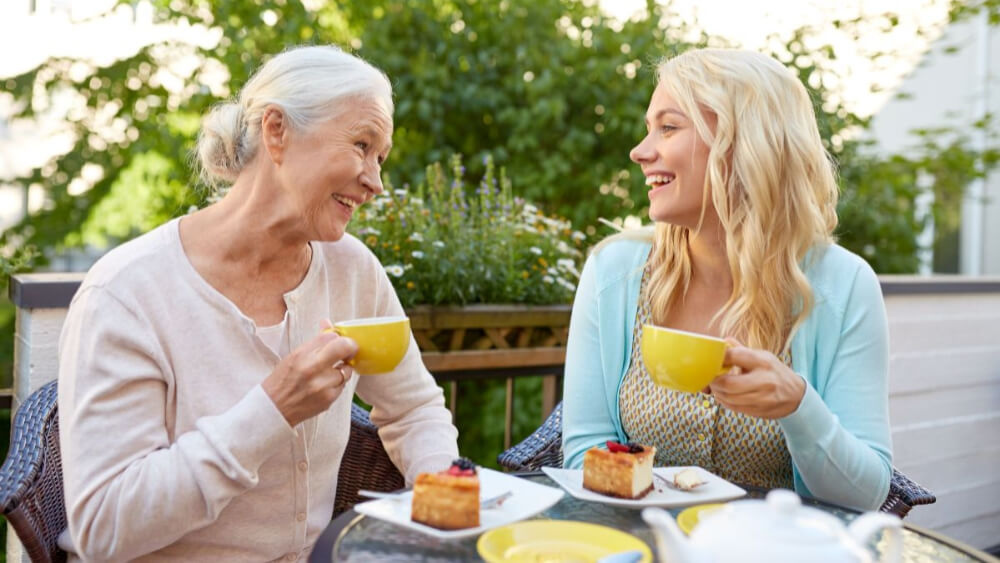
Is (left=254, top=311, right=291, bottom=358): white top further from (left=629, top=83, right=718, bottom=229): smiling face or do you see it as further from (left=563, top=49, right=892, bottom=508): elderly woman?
(left=629, top=83, right=718, bottom=229): smiling face

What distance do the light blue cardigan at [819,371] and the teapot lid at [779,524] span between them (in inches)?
27.1

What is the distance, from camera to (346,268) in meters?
1.88

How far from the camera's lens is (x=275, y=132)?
1.67 meters

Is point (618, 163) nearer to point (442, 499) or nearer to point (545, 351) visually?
point (545, 351)

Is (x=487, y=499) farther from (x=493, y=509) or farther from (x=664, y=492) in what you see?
(x=664, y=492)

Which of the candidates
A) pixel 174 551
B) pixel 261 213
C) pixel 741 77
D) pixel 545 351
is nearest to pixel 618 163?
pixel 545 351

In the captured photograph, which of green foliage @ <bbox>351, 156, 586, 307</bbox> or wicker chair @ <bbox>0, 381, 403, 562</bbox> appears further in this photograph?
green foliage @ <bbox>351, 156, 586, 307</bbox>

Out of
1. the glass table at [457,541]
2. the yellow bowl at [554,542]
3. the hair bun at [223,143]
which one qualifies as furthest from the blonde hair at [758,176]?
the hair bun at [223,143]

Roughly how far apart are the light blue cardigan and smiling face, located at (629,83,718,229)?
0.67 feet

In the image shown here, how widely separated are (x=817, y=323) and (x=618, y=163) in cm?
267

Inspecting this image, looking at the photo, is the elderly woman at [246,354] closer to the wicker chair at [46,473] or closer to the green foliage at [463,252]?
the wicker chair at [46,473]

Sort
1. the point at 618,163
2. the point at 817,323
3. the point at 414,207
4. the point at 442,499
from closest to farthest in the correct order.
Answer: the point at 442,499 < the point at 817,323 < the point at 414,207 < the point at 618,163

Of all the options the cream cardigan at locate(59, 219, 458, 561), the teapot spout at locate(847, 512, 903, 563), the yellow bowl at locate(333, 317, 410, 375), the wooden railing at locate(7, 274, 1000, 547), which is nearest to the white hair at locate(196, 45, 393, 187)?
the cream cardigan at locate(59, 219, 458, 561)

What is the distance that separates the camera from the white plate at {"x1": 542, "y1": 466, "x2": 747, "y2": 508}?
139 cm
